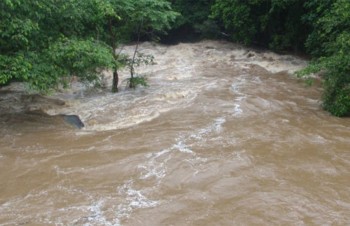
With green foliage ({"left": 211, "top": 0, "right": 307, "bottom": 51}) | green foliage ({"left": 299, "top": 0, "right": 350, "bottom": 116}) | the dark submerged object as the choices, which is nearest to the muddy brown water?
the dark submerged object

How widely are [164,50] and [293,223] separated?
20274mm

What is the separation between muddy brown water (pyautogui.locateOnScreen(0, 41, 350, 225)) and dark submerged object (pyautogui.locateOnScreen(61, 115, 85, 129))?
197 mm

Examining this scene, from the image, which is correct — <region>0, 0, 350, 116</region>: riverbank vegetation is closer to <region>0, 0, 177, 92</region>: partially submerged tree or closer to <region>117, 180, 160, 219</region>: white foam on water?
<region>0, 0, 177, 92</region>: partially submerged tree

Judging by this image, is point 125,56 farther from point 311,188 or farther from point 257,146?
point 311,188

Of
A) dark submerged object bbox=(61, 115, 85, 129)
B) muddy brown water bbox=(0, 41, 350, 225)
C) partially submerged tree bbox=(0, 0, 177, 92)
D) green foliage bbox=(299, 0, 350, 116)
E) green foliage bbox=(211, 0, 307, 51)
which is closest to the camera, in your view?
muddy brown water bbox=(0, 41, 350, 225)

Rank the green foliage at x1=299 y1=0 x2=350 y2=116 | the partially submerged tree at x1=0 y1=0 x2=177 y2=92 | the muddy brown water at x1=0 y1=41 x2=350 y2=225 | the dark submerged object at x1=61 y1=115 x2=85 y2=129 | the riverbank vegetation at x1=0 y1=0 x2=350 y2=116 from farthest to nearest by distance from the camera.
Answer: the dark submerged object at x1=61 y1=115 x2=85 y2=129 < the green foliage at x1=299 y1=0 x2=350 y2=116 < the riverbank vegetation at x1=0 y1=0 x2=350 y2=116 < the partially submerged tree at x1=0 y1=0 x2=177 y2=92 < the muddy brown water at x1=0 y1=41 x2=350 y2=225

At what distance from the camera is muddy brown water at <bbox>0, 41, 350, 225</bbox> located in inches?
234

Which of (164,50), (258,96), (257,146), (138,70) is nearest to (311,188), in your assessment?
(257,146)

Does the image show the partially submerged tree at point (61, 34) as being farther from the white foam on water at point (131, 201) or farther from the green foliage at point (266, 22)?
the green foliage at point (266, 22)

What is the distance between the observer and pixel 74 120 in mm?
11055

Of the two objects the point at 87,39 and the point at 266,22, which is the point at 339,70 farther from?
the point at 266,22

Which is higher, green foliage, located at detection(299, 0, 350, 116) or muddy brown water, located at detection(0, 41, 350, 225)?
green foliage, located at detection(299, 0, 350, 116)

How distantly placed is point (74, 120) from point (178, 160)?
14.0 feet

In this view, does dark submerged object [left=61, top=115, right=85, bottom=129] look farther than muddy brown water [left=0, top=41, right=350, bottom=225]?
Yes
